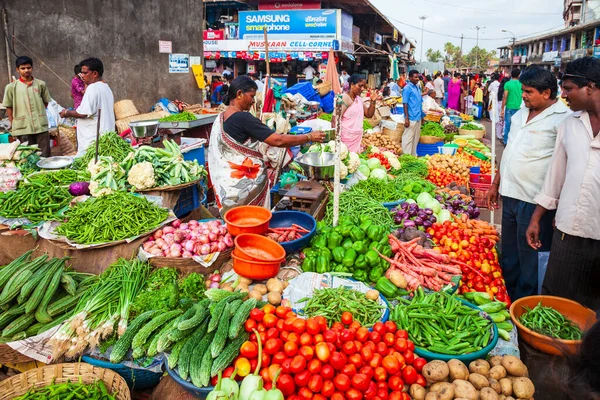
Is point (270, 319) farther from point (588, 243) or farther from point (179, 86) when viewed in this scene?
point (179, 86)

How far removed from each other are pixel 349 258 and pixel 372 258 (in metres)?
0.19

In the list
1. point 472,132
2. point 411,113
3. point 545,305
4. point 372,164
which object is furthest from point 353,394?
point 472,132

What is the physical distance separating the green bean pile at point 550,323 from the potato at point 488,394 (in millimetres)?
934

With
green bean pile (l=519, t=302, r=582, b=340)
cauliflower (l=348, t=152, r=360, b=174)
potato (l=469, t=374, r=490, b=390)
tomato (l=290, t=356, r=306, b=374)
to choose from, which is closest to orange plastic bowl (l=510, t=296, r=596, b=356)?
green bean pile (l=519, t=302, r=582, b=340)

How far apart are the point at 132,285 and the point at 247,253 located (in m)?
0.92

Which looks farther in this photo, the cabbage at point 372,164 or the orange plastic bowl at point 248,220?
the cabbage at point 372,164

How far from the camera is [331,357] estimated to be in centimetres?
228

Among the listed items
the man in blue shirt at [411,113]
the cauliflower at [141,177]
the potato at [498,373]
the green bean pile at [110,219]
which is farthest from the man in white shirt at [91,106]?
the man in blue shirt at [411,113]

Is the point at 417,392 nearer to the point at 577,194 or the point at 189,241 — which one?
the point at 577,194

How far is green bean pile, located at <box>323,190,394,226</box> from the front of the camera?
4586 millimetres

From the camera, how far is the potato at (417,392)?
2.34 metres

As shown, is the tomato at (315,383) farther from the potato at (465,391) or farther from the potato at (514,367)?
the potato at (514,367)

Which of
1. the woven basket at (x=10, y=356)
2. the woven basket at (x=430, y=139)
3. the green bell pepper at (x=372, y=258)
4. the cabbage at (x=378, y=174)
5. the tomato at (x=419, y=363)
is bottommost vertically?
the woven basket at (x=10, y=356)

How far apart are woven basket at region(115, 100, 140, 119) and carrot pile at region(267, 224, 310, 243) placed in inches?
291
